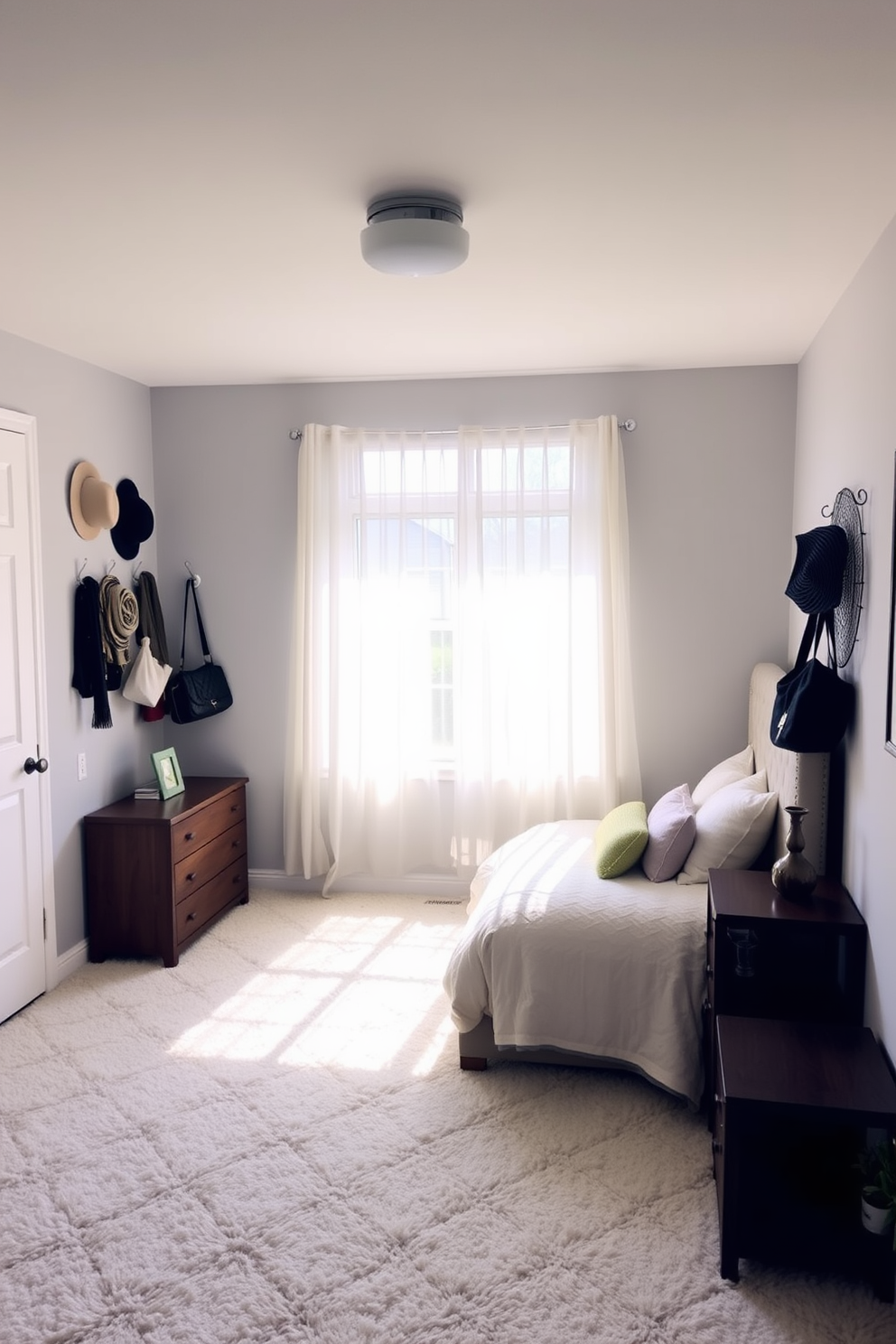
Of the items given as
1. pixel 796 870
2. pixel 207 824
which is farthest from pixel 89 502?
pixel 796 870

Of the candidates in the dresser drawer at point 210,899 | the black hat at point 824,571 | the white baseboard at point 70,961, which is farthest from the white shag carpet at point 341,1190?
the black hat at point 824,571

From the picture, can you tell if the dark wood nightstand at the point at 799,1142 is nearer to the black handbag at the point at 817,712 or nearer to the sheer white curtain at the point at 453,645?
→ the black handbag at the point at 817,712

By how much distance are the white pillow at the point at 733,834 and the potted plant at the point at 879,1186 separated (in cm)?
117

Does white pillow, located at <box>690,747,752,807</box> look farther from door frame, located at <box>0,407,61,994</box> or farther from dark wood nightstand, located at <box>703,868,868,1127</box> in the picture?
door frame, located at <box>0,407,61,994</box>

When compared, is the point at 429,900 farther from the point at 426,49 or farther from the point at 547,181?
the point at 426,49

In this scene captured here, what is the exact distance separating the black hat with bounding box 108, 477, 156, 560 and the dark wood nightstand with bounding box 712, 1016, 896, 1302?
11.2 feet

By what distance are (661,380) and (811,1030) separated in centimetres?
308

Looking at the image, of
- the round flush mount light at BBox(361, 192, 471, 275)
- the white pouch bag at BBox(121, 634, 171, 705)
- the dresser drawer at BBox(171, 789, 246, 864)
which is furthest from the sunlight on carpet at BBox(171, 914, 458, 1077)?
the round flush mount light at BBox(361, 192, 471, 275)

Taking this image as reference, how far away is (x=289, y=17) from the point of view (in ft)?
5.35

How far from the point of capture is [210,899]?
4.47m

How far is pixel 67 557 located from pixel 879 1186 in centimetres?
364

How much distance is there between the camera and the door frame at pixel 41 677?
3.75m

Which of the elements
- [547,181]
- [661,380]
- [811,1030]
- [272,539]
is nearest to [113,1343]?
[811,1030]

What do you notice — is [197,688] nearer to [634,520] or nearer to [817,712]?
[634,520]
